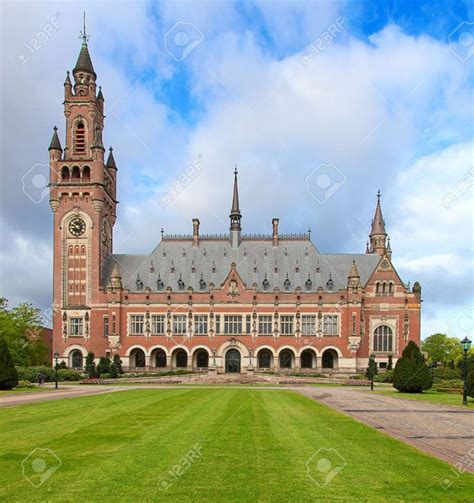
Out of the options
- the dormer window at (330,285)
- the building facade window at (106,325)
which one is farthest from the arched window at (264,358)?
the building facade window at (106,325)

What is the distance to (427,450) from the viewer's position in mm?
14609

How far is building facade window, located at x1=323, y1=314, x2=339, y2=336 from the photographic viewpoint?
254ft

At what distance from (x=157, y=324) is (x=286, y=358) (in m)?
19.7

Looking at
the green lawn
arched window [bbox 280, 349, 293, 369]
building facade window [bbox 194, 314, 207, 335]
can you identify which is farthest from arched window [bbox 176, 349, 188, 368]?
the green lawn

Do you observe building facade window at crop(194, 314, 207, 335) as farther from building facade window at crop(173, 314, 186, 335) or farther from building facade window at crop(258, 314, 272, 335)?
building facade window at crop(258, 314, 272, 335)

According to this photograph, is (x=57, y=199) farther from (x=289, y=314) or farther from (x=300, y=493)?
(x=300, y=493)

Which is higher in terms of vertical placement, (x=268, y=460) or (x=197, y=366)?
(x=268, y=460)

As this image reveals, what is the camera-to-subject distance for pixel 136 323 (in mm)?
78625

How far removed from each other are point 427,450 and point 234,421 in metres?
7.66

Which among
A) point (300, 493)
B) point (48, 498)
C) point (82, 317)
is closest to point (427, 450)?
point (300, 493)

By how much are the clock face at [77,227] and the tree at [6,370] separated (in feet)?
131

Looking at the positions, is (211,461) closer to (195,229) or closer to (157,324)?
(157,324)

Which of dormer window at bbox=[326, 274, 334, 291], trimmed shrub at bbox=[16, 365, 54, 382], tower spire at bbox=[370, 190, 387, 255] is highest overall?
tower spire at bbox=[370, 190, 387, 255]

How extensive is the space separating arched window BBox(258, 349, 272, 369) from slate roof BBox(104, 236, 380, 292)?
9.37 m
